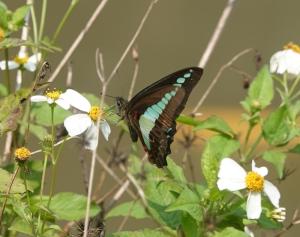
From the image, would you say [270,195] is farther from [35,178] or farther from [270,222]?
[35,178]

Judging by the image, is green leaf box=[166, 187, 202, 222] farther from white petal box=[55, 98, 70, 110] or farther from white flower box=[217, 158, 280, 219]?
white petal box=[55, 98, 70, 110]

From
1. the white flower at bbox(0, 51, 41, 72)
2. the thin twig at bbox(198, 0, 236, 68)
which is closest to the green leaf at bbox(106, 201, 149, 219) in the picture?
the white flower at bbox(0, 51, 41, 72)

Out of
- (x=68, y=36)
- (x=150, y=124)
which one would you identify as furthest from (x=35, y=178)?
(x=68, y=36)

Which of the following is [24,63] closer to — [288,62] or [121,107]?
[121,107]

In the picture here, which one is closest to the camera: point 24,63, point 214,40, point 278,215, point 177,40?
point 278,215

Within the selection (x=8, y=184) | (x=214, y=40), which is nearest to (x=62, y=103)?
(x=8, y=184)

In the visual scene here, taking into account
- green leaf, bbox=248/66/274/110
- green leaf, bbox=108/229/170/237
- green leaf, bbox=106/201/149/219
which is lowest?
green leaf, bbox=106/201/149/219

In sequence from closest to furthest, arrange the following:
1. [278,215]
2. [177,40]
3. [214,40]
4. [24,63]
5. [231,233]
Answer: [231,233], [278,215], [24,63], [214,40], [177,40]
